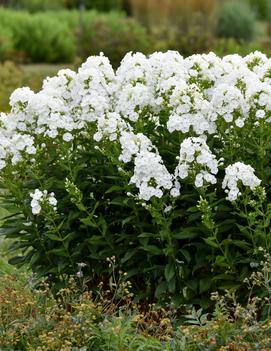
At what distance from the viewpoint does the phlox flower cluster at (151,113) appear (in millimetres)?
4891

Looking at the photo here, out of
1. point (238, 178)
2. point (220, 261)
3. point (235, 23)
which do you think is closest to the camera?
point (238, 178)

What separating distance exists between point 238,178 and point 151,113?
0.79 m

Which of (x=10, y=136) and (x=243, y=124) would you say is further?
(x=10, y=136)

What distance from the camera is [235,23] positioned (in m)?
25.1

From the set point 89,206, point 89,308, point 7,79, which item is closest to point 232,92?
point 89,206

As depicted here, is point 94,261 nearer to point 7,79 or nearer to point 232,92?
point 232,92

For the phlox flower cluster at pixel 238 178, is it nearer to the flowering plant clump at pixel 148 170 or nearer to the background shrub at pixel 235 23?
the flowering plant clump at pixel 148 170

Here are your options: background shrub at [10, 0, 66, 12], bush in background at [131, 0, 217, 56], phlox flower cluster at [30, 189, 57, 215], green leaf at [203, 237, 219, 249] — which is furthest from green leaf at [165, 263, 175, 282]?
background shrub at [10, 0, 66, 12]

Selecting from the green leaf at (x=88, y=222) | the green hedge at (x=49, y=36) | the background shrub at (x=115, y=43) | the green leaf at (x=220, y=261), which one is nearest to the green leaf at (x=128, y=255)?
the green leaf at (x=88, y=222)

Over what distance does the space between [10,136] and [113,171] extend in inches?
23.9

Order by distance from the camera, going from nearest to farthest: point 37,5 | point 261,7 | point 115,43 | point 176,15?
point 115,43, point 176,15, point 37,5, point 261,7

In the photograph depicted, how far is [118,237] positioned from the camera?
5.34 m

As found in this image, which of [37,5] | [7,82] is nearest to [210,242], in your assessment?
[7,82]

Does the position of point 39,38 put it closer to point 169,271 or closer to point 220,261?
point 169,271
